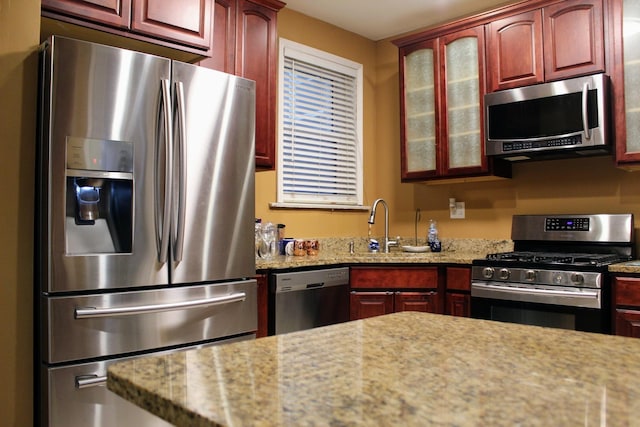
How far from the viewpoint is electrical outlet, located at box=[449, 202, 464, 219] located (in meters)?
3.90

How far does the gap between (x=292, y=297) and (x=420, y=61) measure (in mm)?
1960

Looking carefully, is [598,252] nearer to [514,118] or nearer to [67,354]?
[514,118]

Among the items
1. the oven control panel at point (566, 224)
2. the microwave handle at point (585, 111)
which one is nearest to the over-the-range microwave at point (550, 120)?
the microwave handle at point (585, 111)

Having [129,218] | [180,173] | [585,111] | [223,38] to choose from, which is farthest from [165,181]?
[585,111]

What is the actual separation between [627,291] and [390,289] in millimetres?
1258

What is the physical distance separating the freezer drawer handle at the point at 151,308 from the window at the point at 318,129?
130 centimetres

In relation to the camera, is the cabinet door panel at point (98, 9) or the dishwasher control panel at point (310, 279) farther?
the dishwasher control panel at point (310, 279)

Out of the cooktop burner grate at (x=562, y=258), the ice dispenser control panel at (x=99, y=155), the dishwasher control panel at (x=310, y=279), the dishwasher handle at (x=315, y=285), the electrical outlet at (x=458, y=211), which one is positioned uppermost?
the ice dispenser control panel at (x=99, y=155)

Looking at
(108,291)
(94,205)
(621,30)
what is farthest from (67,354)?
(621,30)

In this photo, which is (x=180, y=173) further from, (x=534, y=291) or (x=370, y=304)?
(x=534, y=291)

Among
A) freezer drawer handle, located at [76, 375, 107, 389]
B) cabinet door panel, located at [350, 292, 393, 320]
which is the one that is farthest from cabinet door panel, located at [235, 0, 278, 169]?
freezer drawer handle, located at [76, 375, 107, 389]

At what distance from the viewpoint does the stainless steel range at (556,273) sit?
2.65 m

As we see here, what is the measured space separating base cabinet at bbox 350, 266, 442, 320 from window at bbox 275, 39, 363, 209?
0.82 m

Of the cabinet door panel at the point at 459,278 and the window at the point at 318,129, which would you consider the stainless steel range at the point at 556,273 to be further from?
the window at the point at 318,129
